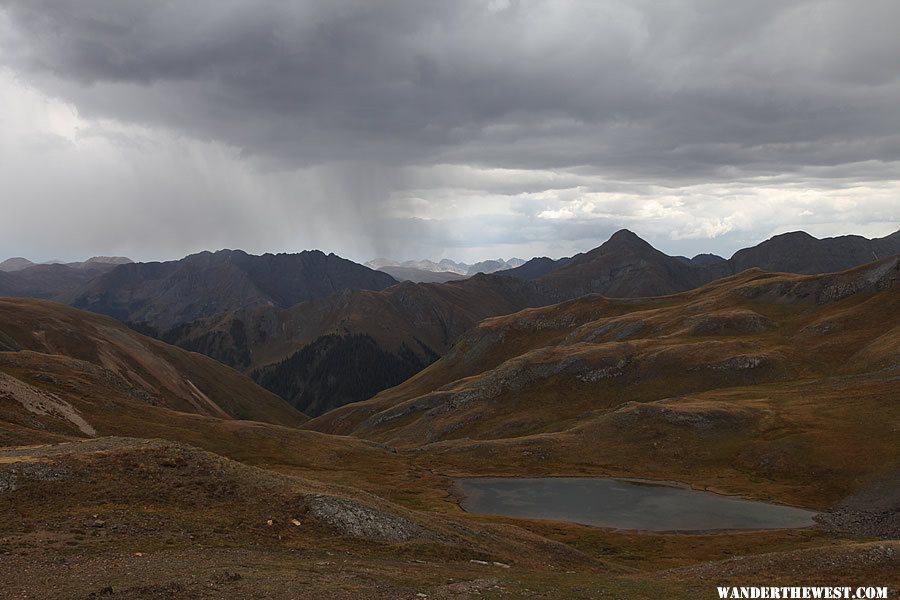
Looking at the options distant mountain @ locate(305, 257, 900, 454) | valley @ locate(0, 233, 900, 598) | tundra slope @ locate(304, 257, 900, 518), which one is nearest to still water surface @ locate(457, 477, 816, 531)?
valley @ locate(0, 233, 900, 598)

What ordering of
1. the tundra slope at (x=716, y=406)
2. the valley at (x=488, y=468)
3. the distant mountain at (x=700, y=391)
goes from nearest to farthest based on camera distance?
the valley at (x=488, y=468) < the tundra slope at (x=716, y=406) < the distant mountain at (x=700, y=391)

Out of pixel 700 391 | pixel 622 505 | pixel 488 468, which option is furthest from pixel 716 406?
pixel 488 468

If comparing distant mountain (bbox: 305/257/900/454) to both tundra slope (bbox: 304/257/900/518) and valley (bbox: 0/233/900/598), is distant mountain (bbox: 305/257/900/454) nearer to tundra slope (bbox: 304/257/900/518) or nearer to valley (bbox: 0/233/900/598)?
tundra slope (bbox: 304/257/900/518)

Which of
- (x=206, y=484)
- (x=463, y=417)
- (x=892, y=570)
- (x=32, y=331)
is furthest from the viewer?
(x=32, y=331)

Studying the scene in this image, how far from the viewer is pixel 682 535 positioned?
75.2 m

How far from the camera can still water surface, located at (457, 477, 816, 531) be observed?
3199 inches

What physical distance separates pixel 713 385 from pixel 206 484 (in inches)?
5410

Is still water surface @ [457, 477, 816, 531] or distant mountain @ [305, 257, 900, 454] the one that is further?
distant mountain @ [305, 257, 900, 454]

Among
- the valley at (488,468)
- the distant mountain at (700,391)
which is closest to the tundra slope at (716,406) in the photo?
the distant mountain at (700,391)

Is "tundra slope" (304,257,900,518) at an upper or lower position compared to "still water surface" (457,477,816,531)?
upper

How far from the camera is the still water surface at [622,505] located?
81.2 metres

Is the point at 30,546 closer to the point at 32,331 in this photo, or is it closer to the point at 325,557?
the point at 325,557

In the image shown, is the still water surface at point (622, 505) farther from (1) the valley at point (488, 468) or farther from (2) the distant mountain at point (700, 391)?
(2) the distant mountain at point (700, 391)

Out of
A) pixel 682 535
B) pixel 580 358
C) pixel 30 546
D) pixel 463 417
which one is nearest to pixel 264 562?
pixel 30 546
